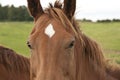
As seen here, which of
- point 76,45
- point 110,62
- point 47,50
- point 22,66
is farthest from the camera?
point 22,66

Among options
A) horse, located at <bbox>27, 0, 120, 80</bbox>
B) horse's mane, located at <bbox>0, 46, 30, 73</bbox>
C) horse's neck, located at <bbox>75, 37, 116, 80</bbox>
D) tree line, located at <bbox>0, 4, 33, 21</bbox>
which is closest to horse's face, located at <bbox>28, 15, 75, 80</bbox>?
horse, located at <bbox>27, 0, 120, 80</bbox>

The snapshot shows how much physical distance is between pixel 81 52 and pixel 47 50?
642 mm

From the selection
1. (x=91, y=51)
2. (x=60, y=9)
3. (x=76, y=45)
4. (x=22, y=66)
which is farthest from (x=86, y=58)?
(x=22, y=66)

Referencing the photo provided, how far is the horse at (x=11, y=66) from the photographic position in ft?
19.6

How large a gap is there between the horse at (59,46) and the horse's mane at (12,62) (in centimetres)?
201

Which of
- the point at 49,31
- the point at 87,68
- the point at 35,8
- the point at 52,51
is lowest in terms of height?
the point at 87,68

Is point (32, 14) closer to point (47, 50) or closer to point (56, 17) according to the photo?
point (56, 17)

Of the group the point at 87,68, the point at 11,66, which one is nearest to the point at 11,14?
the point at 11,66

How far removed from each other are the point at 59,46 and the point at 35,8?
2.28 feet

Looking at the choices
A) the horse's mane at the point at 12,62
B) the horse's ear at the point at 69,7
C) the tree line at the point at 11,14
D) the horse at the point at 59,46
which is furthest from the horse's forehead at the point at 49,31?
the tree line at the point at 11,14

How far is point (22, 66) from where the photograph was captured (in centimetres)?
603

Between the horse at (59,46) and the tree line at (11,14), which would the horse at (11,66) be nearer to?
the horse at (59,46)

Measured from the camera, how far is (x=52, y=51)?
3.60 metres

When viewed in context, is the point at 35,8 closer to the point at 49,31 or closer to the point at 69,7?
the point at 69,7
